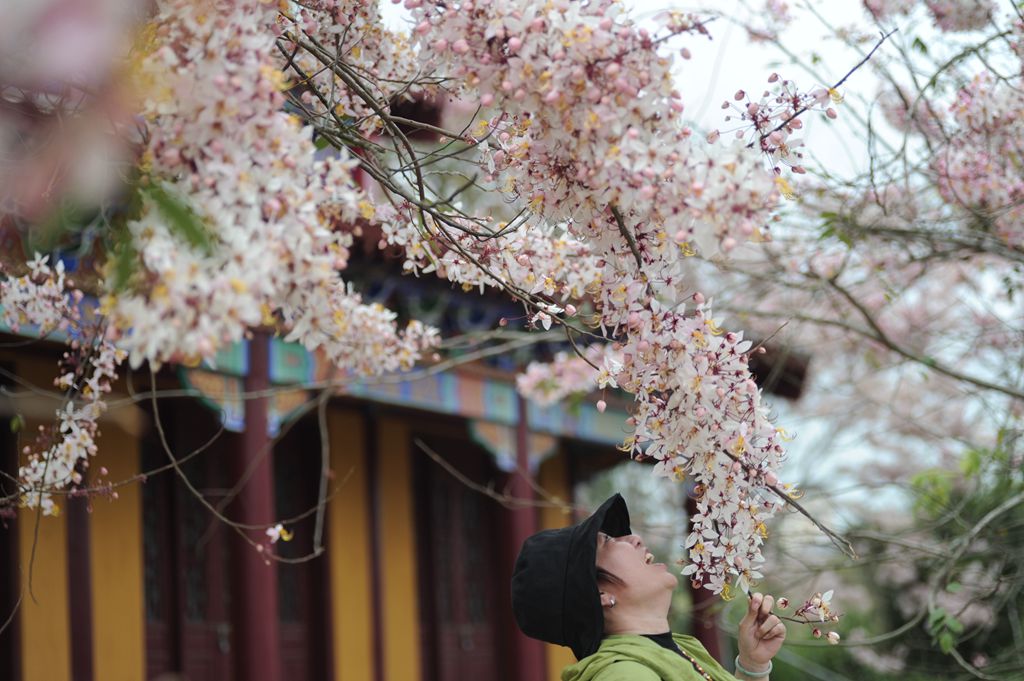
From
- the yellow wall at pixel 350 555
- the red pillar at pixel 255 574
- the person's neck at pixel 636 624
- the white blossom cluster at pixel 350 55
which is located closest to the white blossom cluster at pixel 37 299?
the white blossom cluster at pixel 350 55

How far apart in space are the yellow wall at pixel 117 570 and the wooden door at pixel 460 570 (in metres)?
2.55

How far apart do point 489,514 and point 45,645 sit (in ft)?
13.0

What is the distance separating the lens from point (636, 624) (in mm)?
3035

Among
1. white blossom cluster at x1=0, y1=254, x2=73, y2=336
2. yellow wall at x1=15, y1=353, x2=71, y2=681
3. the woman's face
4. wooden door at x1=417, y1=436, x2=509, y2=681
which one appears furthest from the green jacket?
wooden door at x1=417, y1=436, x2=509, y2=681

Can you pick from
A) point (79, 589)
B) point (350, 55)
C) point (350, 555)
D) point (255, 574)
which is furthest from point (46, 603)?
point (350, 55)

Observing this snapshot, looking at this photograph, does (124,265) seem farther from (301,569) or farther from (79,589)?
(301,569)

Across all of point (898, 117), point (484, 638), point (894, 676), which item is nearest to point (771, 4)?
point (898, 117)

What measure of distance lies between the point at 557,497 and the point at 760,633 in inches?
294

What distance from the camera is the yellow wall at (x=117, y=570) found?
21.6 feet

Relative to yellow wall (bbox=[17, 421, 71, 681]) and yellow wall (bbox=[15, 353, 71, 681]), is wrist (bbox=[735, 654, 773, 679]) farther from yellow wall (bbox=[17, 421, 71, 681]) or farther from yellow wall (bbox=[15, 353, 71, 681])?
yellow wall (bbox=[17, 421, 71, 681])

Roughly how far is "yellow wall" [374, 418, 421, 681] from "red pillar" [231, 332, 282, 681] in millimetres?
2183

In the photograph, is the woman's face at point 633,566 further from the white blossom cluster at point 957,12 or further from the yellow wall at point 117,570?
the yellow wall at point 117,570

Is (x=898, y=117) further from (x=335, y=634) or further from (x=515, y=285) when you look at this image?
(x=335, y=634)

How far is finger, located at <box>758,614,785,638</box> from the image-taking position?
3.03 metres
